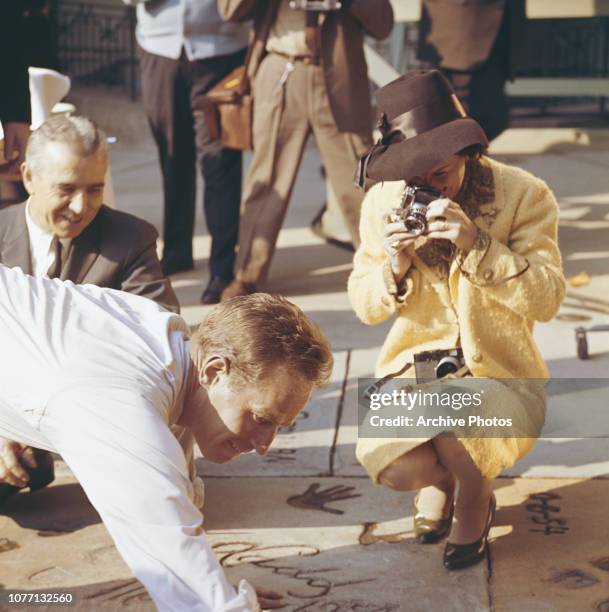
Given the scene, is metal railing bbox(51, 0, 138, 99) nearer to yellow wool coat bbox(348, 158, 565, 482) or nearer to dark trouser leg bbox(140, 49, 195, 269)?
dark trouser leg bbox(140, 49, 195, 269)

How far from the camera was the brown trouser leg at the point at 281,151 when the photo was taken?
551cm

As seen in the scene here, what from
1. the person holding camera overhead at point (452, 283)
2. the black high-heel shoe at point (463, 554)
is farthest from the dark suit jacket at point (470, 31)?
the black high-heel shoe at point (463, 554)

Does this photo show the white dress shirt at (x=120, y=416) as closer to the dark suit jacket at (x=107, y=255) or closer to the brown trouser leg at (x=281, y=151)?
the dark suit jacket at (x=107, y=255)

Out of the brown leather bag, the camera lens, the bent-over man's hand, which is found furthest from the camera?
the brown leather bag

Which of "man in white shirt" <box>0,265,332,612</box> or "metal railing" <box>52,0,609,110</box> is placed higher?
"man in white shirt" <box>0,265,332,612</box>

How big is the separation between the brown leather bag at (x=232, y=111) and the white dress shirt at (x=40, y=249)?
211cm

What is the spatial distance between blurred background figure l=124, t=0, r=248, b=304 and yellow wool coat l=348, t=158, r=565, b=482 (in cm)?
248

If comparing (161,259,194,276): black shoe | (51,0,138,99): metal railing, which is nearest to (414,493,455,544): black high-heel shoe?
(161,259,194,276): black shoe

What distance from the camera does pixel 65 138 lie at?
3594 millimetres

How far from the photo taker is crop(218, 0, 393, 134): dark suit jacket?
5.43 metres

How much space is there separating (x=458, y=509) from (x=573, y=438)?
938 mm

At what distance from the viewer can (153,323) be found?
254 cm

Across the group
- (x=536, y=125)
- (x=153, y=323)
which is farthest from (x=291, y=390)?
(x=536, y=125)
